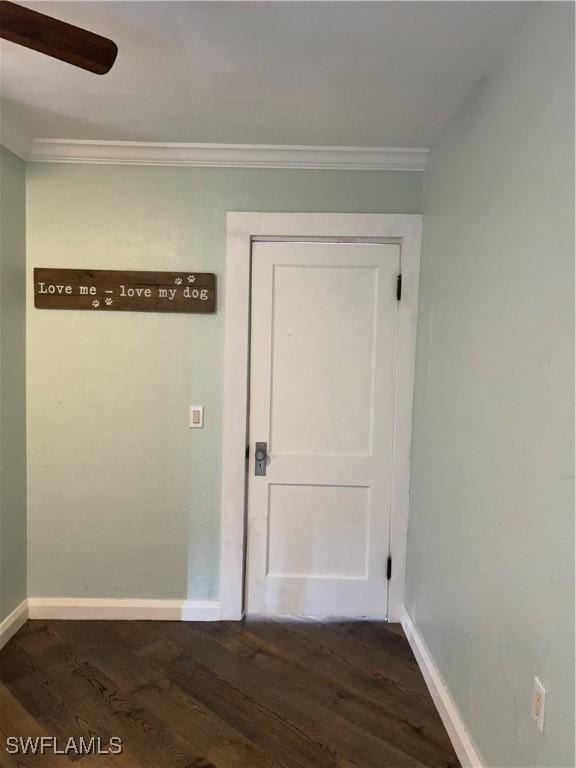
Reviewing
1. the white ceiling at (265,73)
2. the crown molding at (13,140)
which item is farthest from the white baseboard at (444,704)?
the crown molding at (13,140)

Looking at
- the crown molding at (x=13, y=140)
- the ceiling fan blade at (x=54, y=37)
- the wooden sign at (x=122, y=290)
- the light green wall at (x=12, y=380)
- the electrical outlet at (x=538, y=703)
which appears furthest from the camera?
the wooden sign at (x=122, y=290)

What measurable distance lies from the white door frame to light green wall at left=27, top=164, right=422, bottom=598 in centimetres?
6

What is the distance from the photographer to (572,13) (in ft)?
3.59

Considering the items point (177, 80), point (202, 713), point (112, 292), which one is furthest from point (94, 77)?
point (202, 713)

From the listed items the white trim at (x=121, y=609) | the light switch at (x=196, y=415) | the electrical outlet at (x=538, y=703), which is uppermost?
the light switch at (x=196, y=415)

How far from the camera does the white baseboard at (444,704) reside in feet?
5.15

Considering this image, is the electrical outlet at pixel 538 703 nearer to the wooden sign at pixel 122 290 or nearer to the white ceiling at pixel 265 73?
the white ceiling at pixel 265 73

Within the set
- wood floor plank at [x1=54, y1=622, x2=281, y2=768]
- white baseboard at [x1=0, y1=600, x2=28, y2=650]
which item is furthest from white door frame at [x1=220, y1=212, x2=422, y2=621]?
white baseboard at [x1=0, y1=600, x2=28, y2=650]

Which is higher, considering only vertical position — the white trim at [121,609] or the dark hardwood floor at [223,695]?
the white trim at [121,609]

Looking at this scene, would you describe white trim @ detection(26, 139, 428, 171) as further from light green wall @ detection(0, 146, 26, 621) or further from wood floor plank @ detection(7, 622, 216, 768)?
wood floor plank @ detection(7, 622, 216, 768)

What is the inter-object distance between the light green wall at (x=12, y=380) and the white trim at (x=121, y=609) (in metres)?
0.14

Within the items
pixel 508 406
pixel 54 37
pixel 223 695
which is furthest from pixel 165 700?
pixel 54 37

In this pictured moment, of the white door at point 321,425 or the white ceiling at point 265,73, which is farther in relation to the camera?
the white door at point 321,425

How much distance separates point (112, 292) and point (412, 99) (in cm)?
154
